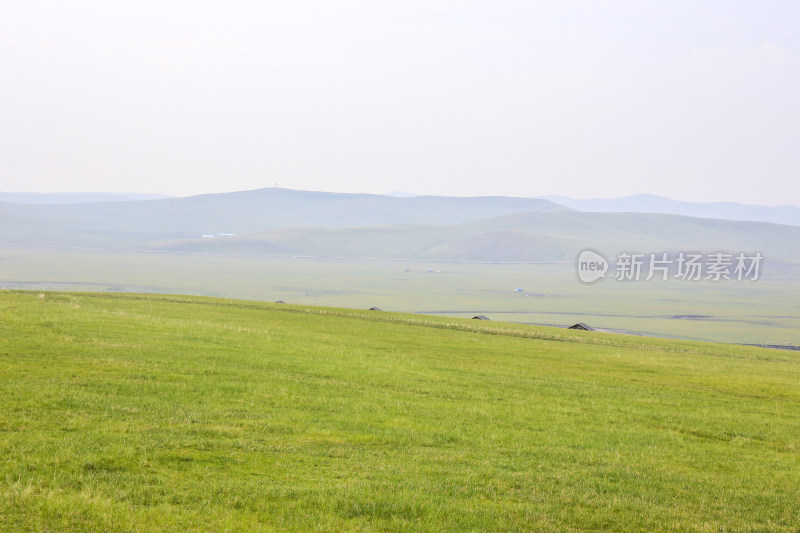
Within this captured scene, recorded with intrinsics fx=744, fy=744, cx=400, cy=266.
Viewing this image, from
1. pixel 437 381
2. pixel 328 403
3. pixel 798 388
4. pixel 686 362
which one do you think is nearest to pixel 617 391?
pixel 437 381

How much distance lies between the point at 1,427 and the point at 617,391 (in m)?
21.2

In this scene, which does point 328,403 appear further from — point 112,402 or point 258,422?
point 112,402

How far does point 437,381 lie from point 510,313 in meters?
138

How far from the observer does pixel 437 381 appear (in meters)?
27.6

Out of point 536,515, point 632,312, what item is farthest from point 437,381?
point 632,312

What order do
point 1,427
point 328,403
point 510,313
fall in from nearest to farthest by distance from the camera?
point 1,427
point 328,403
point 510,313

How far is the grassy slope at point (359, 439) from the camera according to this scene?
40.3 feet

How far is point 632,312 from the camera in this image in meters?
182

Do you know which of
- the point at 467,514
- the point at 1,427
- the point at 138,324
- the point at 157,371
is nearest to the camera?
the point at 467,514

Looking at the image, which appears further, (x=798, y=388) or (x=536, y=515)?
(x=798, y=388)

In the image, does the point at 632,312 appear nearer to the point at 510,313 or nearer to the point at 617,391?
the point at 510,313

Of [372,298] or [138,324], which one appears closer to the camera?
[138,324]

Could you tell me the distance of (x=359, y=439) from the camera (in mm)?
17484

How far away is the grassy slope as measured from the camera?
12.3 meters
